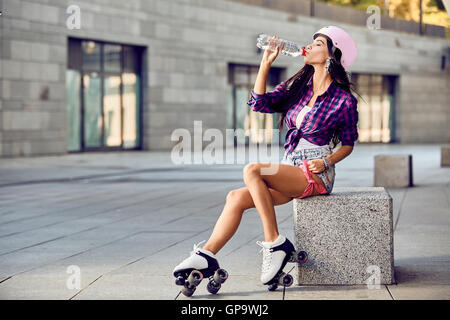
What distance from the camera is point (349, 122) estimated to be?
521cm

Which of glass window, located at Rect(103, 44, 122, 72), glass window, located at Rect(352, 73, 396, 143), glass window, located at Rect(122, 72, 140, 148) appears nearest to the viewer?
glass window, located at Rect(103, 44, 122, 72)

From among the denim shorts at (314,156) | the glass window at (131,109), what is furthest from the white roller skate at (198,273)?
the glass window at (131,109)

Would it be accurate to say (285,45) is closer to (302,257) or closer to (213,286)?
(302,257)

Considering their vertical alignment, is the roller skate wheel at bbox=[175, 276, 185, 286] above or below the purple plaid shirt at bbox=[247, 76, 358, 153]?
below

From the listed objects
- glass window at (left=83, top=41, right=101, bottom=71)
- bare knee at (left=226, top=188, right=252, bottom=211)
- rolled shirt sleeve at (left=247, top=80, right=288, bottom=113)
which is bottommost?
bare knee at (left=226, top=188, right=252, bottom=211)

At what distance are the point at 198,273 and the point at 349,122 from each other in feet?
4.96

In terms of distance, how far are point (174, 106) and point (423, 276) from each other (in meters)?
22.1

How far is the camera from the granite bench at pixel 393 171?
12734mm

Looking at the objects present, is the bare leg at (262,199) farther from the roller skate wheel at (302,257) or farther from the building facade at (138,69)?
the building facade at (138,69)

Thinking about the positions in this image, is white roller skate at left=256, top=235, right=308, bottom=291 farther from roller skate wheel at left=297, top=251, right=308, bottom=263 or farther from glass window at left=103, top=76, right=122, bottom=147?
glass window at left=103, top=76, right=122, bottom=147

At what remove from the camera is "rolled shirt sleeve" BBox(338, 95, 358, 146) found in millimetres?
5184

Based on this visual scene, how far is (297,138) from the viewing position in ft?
17.2

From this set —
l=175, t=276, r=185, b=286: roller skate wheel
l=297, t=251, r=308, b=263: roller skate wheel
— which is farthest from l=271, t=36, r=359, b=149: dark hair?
l=175, t=276, r=185, b=286: roller skate wheel
